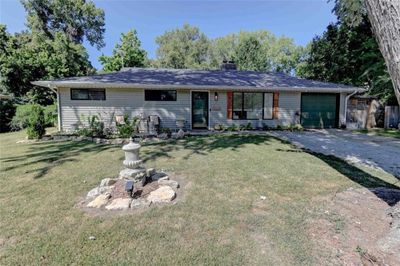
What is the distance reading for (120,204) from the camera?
353 centimetres

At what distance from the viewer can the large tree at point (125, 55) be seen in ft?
81.8

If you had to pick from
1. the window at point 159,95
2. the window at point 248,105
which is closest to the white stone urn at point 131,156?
the window at point 159,95

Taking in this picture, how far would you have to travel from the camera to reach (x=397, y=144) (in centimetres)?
855

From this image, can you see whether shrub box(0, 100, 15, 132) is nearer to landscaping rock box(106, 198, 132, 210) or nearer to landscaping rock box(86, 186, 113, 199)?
landscaping rock box(86, 186, 113, 199)

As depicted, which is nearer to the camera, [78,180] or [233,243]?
[233,243]

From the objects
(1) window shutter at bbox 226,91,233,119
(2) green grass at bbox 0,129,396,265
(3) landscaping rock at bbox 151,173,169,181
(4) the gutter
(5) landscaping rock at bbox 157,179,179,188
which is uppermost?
(4) the gutter

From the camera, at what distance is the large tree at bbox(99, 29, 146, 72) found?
24922 mm

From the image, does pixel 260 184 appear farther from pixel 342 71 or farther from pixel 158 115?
pixel 342 71

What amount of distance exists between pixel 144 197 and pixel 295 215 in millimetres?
2279

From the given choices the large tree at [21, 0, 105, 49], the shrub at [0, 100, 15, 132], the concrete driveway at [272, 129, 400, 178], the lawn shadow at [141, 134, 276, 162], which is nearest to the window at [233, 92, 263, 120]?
the lawn shadow at [141, 134, 276, 162]

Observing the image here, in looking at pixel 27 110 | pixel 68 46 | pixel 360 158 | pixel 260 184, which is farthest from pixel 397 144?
pixel 68 46

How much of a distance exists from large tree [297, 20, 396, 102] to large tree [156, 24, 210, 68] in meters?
16.7

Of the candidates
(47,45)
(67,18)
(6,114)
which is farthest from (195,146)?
(67,18)

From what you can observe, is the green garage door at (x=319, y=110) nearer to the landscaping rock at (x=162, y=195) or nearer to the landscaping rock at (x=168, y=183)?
the landscaping rock at (x=168, y=183)
